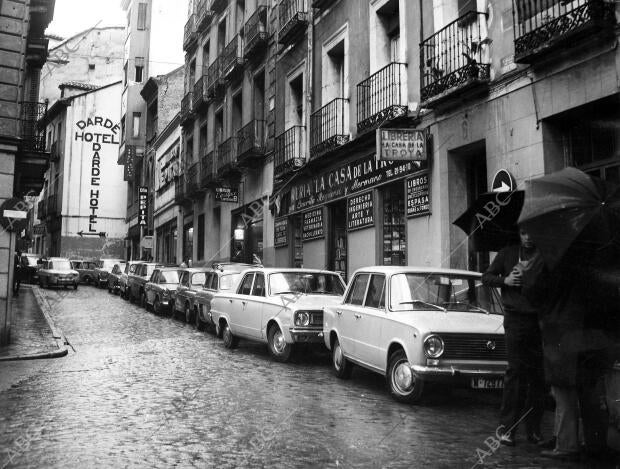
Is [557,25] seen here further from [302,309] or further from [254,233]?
[254,233]

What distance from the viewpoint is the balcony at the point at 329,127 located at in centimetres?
1631

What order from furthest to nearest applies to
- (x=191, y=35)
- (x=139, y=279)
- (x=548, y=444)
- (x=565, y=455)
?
1. (x=191, y=35)
2. (x=139, y=279)
3. (x=548, y=444)
4. (x=565, y=455)

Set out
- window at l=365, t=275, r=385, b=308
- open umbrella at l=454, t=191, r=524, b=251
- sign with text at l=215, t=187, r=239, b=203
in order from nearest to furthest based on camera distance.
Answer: open umbrella at l=454, t=191, r=524, b=251 < window at l=365, t=275, r=385, b=308 < sign with text at l=215, t=187, r=239, b=203

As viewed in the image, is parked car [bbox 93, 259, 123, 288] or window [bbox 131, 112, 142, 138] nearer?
parked car [bbox 93, 259, 123, 288]

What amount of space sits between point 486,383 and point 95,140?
170ft

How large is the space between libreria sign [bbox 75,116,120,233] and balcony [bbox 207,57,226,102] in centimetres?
2735

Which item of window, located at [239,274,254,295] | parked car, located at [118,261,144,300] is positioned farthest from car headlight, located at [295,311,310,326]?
parked car, located at [118,261,144,300]

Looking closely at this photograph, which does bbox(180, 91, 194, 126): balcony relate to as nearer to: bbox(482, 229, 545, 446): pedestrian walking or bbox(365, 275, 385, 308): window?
bbox(365, 275, 385, 308): window

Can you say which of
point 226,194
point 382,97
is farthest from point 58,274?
point 382,97

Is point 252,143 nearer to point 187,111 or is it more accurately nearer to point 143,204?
point 187,111

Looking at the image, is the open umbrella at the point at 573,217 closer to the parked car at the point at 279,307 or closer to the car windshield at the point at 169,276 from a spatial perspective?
the parked car at the point at 279,307

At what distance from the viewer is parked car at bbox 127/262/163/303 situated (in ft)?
75.4

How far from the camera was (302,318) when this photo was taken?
9.99 metres

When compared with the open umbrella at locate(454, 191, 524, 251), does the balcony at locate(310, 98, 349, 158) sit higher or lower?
higher
